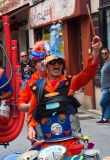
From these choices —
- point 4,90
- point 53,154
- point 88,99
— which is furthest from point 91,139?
point 53,154

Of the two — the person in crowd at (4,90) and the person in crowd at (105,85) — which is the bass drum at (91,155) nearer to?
the person in crowd at (4,90)

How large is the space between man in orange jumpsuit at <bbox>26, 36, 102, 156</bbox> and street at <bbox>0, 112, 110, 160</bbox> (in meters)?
2.88

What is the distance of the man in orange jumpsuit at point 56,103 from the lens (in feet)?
12.5

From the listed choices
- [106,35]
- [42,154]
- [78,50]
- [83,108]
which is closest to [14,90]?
[42,154]

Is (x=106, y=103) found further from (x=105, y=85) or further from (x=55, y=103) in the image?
(x=55, y=103)

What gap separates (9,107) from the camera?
5.40 m

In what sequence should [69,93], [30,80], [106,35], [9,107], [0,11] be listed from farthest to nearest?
[0,11] < [106,35] < [9,107] < [30,80] < [69,93]

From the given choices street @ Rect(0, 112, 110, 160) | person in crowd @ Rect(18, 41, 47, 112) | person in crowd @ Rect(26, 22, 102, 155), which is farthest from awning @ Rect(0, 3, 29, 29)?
person in crowd @ Rect(26, 22, 102, 155)

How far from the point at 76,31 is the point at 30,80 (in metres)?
9.70

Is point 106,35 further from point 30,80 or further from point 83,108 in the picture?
point 30,80

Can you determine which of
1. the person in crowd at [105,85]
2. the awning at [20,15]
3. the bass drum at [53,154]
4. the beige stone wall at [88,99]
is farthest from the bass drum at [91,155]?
the awning at [20,15]

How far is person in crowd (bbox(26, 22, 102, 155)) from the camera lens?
3.80 meters

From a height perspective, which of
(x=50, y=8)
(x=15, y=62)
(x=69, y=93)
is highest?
(x=50, y=8)

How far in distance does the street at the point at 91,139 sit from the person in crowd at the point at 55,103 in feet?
9.43
